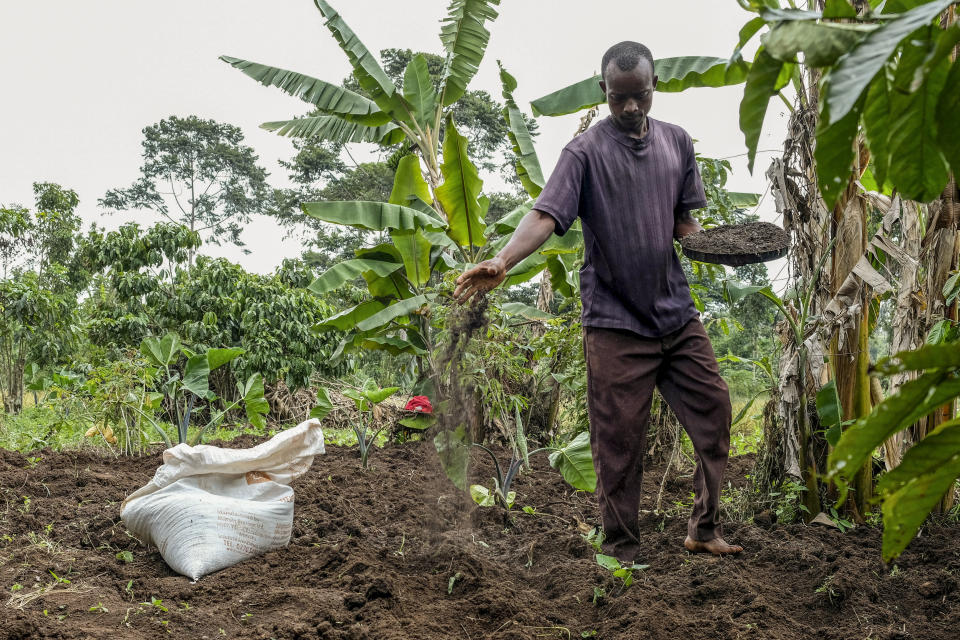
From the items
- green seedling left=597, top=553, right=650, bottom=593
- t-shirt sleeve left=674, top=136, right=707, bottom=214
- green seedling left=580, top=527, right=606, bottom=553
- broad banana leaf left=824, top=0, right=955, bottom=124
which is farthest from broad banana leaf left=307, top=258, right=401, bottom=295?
broad banana leaf left=824, top=0, right=955, bottom=124

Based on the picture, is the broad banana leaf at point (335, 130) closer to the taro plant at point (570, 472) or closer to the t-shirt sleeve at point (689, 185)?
the taro plant at point (570, 472)

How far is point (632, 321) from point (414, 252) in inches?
125

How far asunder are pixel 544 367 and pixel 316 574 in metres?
2.77

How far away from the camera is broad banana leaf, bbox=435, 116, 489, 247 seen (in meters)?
5.23

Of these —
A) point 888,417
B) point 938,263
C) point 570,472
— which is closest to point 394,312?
point 570,472

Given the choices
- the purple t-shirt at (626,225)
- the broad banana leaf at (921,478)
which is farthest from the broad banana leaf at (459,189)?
the broad banana leaf at (921,478)

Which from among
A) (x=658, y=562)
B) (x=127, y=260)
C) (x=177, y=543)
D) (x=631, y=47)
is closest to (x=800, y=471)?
(x=658, y=562)

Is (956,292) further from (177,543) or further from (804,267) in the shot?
(177,543)

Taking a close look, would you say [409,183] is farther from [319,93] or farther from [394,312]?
[394,312]

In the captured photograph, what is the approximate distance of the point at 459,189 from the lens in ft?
17.4

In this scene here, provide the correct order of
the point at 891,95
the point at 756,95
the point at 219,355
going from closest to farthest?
the point at 891,95 < the point at 756,95 < the point at 219,355

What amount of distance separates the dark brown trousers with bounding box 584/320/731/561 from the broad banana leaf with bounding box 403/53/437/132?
4.03m

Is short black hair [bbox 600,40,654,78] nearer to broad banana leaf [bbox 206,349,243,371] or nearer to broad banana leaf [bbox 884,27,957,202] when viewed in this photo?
broad banana leaf [bbox 884,27,957,202]

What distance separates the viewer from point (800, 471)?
3014 millimetres
